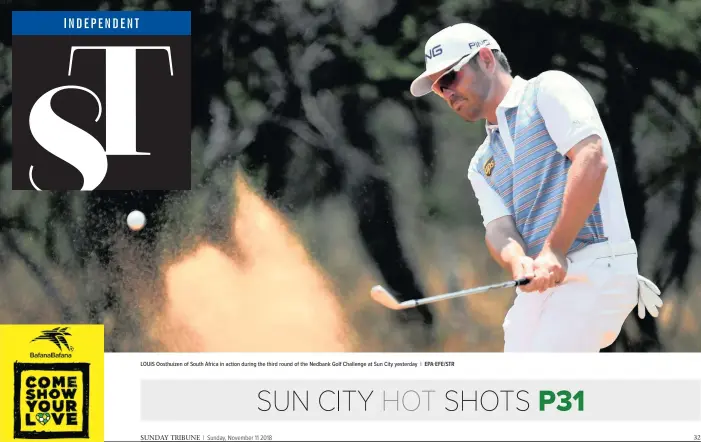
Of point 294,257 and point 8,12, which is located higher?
point 8,12

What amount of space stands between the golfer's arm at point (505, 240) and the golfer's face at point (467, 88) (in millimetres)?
421

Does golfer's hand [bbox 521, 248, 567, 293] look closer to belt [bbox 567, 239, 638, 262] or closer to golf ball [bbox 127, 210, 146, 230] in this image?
belt [bbox 567, 239, 638, 262]

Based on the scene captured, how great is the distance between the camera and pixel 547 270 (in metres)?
4.25

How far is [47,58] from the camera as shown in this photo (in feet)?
18.8

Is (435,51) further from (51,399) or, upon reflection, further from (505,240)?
(51,399)

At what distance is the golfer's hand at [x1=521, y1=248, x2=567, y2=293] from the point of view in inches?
167

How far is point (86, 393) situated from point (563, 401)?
7.05 ft


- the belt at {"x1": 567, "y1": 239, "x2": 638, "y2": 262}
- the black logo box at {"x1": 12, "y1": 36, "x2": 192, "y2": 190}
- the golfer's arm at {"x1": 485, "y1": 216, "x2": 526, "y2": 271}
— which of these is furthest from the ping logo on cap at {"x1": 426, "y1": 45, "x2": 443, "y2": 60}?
the black logo box at {"x1": 12, "y1": 36, "x2": 192, "y2": 190}

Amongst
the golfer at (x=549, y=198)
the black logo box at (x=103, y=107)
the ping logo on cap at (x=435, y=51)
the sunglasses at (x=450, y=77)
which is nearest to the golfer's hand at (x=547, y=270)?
the golfer at (x=549, y=198)

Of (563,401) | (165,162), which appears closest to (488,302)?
(563,401)

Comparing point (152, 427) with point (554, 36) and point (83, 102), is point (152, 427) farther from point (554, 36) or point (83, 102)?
point (554, 36)

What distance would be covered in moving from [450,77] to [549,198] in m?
0.65

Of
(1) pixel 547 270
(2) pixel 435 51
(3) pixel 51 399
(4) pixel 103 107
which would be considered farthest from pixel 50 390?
(1) pixel 547 270

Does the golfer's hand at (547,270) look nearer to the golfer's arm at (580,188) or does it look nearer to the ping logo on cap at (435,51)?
the golfer's arm at (580,188)
